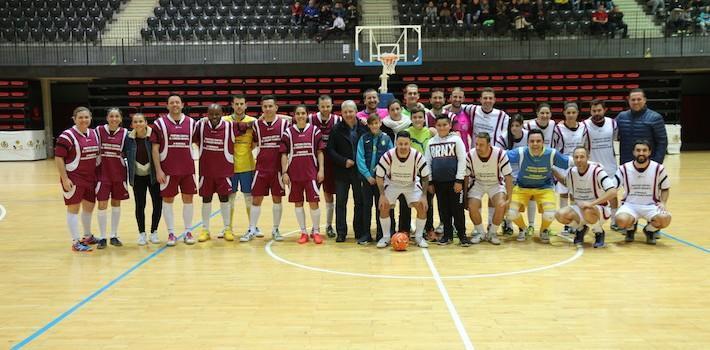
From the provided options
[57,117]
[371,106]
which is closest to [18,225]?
[371,106]

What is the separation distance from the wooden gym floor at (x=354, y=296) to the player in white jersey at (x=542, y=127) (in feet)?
1.28

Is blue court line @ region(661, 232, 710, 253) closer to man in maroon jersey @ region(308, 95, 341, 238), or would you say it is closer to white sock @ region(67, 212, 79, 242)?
man in maroon jersey @ region(308, 95, 341, 238)

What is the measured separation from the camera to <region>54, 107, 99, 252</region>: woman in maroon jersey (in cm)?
717

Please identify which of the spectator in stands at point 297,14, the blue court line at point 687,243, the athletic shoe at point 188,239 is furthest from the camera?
the spectator in stands at point 297,14

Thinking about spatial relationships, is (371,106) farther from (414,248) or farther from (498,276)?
(498,276)

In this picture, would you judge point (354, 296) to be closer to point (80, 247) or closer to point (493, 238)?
point (493, 238)

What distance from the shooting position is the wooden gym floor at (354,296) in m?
4.33

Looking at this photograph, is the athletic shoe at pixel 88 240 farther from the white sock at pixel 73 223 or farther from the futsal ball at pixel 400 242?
the futsal ball at pixel 400 242

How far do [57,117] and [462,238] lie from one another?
23523mm

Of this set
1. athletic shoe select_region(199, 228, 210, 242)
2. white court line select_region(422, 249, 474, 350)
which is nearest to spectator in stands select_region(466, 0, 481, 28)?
athletic shoe select_region(199, 228, 210, 242)

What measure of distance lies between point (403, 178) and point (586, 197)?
2268mm

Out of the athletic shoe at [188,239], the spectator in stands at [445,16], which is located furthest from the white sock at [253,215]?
the spectator in stands at [445,16]

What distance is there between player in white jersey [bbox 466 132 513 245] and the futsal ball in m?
0.95

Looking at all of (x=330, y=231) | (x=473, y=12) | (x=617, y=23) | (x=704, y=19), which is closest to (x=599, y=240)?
(x=330, y=231)
